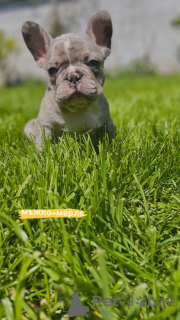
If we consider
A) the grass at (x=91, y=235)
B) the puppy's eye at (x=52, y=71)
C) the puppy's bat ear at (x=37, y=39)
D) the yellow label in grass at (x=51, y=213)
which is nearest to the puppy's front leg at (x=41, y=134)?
the grass at (x=91, y=235)

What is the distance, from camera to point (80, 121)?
6.10ft

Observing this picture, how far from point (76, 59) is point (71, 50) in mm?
55

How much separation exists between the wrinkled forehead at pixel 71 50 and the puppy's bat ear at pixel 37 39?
22 centimetres

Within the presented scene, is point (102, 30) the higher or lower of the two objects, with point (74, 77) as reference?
higher

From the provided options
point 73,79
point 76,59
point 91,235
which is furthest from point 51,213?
point 76,59

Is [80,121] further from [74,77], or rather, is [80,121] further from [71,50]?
[71,50]

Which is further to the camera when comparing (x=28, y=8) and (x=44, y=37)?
(x=28, y=8)

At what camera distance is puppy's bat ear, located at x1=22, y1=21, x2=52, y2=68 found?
1929 millimetres

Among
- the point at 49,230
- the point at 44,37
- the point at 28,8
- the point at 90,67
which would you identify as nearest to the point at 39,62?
the point at 44,37

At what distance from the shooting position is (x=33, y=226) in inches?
49.1

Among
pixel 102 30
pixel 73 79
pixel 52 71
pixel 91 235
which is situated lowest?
pixel 91 235

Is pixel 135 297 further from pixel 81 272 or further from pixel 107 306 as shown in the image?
pixel 81 272

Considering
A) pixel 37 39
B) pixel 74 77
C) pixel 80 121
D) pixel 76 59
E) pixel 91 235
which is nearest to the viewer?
pixel 91 235

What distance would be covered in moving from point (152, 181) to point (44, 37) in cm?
116
